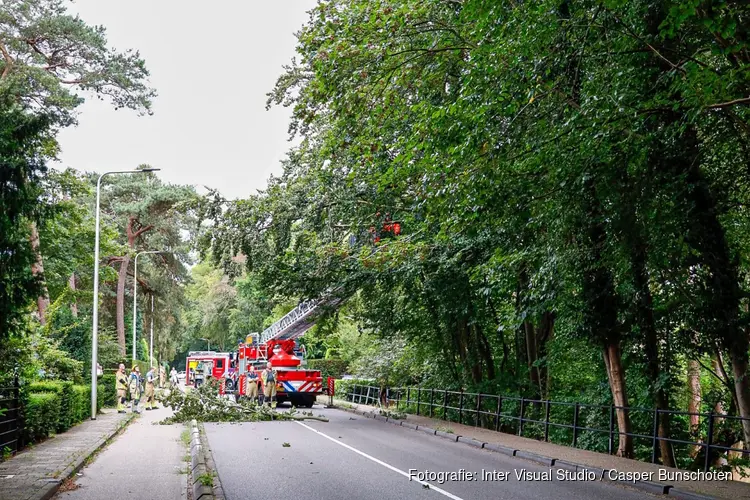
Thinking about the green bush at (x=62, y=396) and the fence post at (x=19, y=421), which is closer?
the fence post at (x=19, y=421)

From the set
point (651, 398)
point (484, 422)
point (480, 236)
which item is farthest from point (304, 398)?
point (651, 398)

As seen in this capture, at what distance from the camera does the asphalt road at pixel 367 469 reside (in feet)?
33.9

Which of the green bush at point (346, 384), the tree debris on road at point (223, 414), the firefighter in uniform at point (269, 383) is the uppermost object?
the firefighter in uniform at point (269, 383)

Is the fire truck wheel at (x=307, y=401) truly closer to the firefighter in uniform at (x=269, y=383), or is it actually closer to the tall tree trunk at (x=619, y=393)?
the firefighter in uniform at (x=269, y=383)

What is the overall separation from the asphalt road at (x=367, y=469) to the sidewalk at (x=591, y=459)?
60 centimetres

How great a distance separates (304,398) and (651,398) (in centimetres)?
2011

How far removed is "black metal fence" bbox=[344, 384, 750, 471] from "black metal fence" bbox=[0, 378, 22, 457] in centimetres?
1118

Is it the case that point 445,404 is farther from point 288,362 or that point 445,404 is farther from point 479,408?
point 288,362

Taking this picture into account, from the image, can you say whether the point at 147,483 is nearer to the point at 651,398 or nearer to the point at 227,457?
the point at 227,457

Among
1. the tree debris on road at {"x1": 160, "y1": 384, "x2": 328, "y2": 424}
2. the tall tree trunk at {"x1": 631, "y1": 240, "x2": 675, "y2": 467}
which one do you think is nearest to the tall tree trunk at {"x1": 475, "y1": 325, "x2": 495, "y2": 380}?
the tree debris on road at {"x1": 160, "y1": 384, "x2": 328, "y2": 424}


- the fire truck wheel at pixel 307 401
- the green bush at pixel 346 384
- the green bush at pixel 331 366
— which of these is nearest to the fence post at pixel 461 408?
the fire truck wheel at pixel 307 401

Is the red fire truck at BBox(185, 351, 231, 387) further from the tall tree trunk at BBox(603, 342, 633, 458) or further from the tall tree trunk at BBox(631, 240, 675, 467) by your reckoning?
the tall tree trunk at BBox(631, 240, 675, 467)

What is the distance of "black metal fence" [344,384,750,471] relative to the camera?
43.8ft

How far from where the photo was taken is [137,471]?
12523 millimetres
